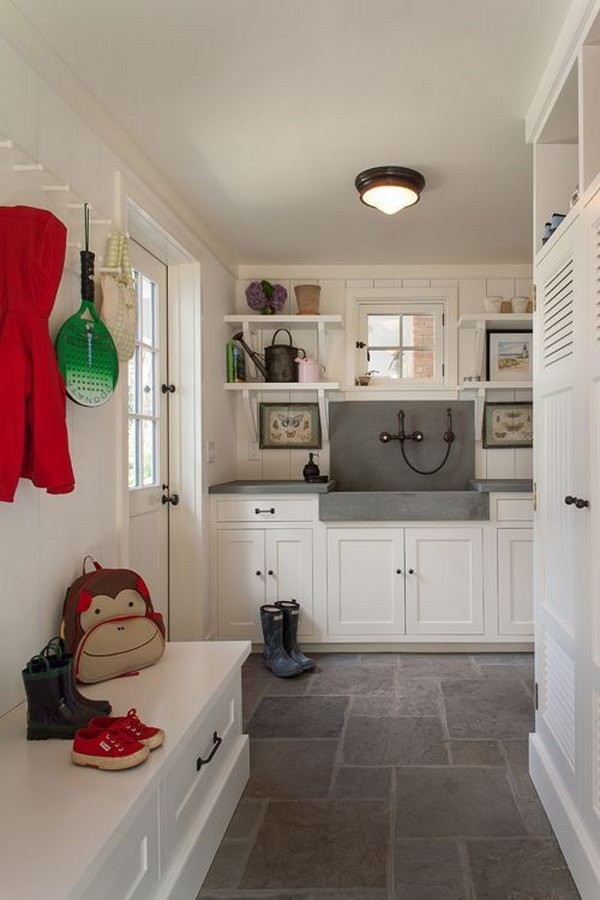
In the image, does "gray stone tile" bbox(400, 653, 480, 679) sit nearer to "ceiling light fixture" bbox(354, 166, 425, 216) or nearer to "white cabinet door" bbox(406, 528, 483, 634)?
"white cabinet door" bbox(406, 528, 483, 634)

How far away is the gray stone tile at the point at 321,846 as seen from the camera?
165cm

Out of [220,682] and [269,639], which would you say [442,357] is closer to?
[269,639]

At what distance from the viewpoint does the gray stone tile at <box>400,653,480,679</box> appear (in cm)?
318

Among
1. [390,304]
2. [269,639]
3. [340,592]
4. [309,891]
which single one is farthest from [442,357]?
[309,891]

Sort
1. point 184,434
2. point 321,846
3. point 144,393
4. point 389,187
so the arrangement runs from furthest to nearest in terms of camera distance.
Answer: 1. point 184,434
2. point 144,393
3. point 389,187
4. point 321,846

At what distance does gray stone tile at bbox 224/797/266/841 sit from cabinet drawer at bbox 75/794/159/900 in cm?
54

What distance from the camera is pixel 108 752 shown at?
1317 millimetres

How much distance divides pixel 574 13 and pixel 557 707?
1990mm

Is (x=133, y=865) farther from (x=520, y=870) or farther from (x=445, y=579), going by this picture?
(x=445, y=579)

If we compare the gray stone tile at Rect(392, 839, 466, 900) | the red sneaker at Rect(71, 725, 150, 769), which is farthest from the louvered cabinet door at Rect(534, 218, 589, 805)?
the red sneaker at Rect(71, 725, 150, 769)

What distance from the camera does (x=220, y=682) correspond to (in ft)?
6.07

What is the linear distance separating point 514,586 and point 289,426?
1.71 m

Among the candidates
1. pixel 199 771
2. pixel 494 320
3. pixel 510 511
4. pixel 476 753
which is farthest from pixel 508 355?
pixel 199 771

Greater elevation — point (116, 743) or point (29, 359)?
point (29, 359)
